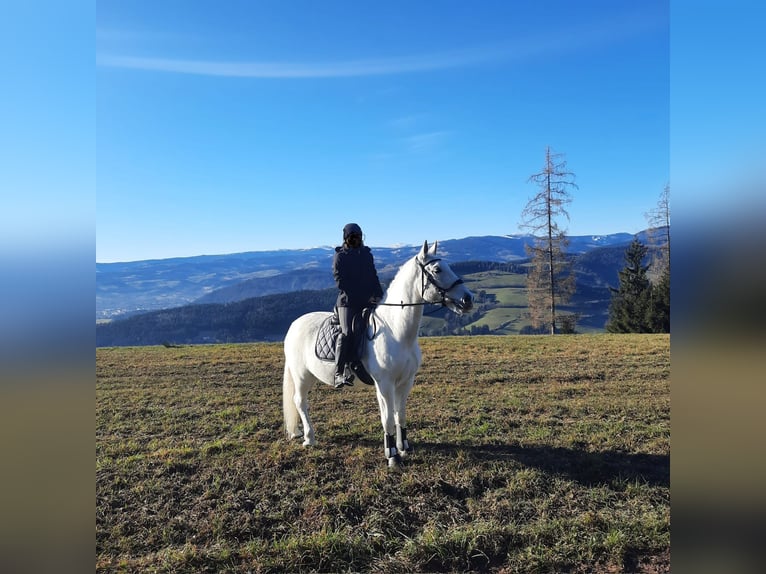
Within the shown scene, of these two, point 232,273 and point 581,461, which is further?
point 232,273

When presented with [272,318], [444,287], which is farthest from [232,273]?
[444,287]

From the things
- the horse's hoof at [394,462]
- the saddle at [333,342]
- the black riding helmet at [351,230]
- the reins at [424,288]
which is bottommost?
the horse's hoof at [394,462]

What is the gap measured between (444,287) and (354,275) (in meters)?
1.36

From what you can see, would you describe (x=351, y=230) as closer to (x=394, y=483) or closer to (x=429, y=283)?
(x=429, y=283)

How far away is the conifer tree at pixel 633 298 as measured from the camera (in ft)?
83.9

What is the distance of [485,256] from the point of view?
162 metres

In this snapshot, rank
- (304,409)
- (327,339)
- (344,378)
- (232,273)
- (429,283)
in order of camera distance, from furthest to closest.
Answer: (232,273), (304,409), (327,339), (344,378), (429,283)

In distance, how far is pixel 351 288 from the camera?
5.87 m

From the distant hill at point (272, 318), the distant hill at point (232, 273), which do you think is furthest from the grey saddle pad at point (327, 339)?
the distant hill at point (232, 273)

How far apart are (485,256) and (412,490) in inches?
6427

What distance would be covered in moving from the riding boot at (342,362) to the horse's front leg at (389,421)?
0.55m

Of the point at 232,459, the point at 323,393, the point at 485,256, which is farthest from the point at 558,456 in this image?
the point at 485,256

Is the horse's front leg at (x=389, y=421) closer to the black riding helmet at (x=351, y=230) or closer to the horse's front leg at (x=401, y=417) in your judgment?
the horse's front leg at (x=401, y=417)
